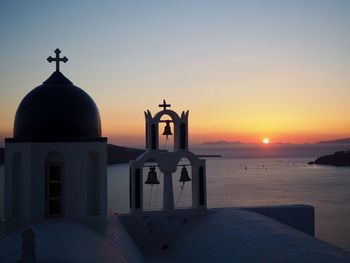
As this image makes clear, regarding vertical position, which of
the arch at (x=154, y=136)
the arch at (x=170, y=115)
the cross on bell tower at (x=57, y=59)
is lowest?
the arch at (x=154, y=136)

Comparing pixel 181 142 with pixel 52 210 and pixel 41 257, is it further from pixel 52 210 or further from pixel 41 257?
pixel 41 257

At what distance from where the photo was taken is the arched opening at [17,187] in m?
8.96

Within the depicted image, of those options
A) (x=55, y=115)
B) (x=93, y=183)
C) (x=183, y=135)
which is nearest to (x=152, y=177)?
(x=183, y=135)

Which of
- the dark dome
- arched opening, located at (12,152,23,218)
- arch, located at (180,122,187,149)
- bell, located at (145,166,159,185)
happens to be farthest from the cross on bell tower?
bell, located at (145,166,159,185)

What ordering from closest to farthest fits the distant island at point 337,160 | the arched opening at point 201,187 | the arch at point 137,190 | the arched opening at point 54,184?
the arched opening at point 54,184, the arch at point 137,190, the arched opening at point 201,187, the distant island at point 337,160

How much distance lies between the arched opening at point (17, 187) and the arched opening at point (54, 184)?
25.9 inches

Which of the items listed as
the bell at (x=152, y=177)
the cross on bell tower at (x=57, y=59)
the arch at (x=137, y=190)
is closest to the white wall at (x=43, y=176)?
the cross on bell tower at (x=57, y=59)

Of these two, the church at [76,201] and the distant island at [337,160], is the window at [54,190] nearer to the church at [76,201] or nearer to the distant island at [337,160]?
the church at [76,201]

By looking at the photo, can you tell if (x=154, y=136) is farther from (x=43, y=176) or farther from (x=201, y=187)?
(x=43, y=176)

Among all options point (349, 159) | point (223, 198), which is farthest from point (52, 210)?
point (349, 159)

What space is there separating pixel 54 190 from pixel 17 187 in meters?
0.85

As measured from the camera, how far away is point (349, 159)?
134 meters

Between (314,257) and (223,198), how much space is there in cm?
4905

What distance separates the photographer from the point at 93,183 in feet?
30.8
